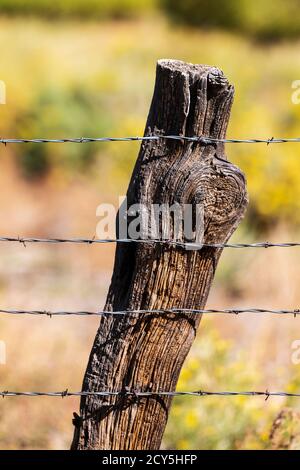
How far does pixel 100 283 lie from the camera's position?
797 cm

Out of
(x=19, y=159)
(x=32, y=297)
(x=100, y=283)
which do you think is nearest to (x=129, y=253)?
(x=32, y=297)

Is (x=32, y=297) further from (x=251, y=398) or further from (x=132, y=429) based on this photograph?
(x=132, y=429)

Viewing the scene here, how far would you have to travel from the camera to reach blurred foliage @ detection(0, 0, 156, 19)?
72.4ft

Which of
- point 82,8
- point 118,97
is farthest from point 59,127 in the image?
point 82,8

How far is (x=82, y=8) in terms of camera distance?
2289cm

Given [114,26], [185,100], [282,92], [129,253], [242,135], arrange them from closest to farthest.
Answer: [185,100]
[129,253]
[242,135]
[282,92]
[114,26]

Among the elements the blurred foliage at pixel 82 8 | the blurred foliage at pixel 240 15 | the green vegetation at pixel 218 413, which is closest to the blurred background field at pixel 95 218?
the green vegetation at pixel 218 413

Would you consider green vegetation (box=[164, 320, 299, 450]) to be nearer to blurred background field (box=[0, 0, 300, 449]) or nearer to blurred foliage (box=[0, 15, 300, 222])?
blurred background field (box=[0, 0, 300, 449])

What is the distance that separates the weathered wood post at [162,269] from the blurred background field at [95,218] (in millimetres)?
1041

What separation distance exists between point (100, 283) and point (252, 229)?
1684 millimetres

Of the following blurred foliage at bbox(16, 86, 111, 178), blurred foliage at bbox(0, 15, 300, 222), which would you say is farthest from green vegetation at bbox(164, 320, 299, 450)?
blurred foliage at bbox(16, 86, 111, 178)

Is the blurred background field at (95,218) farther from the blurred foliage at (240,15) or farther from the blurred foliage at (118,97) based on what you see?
the blurred foliage at (240,15)

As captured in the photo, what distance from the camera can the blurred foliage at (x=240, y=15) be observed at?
22.6 metres

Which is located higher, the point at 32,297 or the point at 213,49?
the point at 213,49
